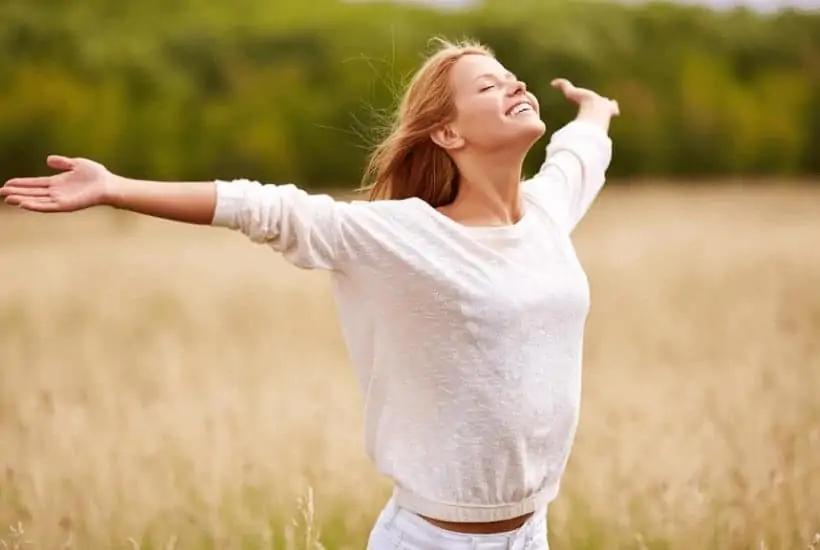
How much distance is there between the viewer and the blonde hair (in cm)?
161

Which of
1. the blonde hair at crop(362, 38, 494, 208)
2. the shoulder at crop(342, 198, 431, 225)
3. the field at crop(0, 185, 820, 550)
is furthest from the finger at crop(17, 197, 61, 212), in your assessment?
the field at crop(0, 185, 820, 550)

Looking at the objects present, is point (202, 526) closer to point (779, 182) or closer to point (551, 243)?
point (551, 243)

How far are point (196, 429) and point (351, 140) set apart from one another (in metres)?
1.80

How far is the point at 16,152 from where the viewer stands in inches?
146

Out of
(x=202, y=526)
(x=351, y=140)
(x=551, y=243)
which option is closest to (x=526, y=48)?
(x=351, y=140)

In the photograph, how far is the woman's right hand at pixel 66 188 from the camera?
134 centimetres

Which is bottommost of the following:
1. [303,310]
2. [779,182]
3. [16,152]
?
[303,310]

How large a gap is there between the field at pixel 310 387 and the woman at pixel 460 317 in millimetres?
550

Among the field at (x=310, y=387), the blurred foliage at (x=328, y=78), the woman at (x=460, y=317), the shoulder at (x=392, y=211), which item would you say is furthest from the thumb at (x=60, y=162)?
the blurred foliage at (x=328, y=78)

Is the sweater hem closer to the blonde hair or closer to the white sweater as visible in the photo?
the white sweater

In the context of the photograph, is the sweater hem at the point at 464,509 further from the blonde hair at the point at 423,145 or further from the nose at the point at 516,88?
the nose at the point at 516,88

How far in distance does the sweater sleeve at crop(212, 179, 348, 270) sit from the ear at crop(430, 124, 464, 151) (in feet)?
0.64

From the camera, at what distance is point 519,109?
1554 millimetres

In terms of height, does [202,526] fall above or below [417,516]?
below
